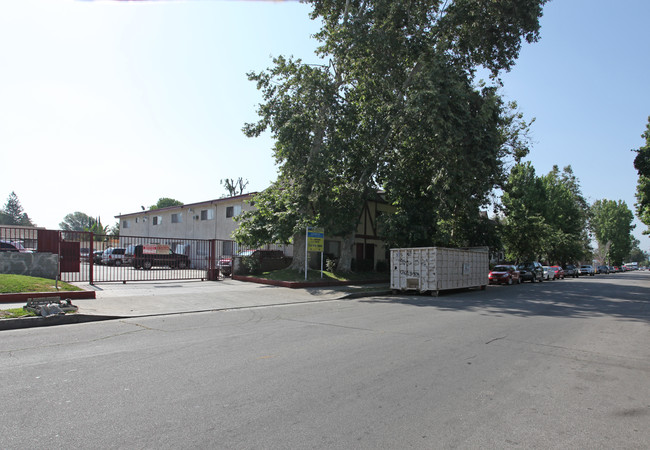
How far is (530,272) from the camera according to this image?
33.9m

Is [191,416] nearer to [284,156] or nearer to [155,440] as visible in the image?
[155,440]

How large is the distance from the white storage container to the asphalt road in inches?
359

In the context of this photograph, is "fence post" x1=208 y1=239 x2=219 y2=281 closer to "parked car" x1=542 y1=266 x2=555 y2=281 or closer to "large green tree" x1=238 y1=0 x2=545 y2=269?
"large green tree" x1=238 y1=0 x2=545 y2=269

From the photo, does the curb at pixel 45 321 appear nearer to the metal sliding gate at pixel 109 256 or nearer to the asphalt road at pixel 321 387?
the asphalt road at pixel 321 387

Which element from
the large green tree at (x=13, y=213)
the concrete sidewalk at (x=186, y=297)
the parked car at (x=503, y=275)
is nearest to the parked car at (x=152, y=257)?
the concrete sidewalk at (x=186, y=297)

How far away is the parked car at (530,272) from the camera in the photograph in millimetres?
33781

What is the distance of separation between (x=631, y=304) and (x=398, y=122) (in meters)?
13.1

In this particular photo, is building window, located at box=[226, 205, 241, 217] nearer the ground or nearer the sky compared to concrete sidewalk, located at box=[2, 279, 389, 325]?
nearer the sky

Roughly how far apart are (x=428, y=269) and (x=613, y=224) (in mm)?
95529

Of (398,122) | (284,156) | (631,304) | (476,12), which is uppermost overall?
(476,12)

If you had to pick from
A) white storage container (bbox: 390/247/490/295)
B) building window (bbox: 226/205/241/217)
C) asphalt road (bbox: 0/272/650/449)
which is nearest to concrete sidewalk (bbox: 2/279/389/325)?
white storage container (bbox: 390/247/490/295)

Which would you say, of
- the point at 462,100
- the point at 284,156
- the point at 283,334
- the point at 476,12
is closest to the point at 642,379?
the point at 283,334

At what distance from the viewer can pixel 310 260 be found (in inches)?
979

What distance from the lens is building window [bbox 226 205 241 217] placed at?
104 ft
